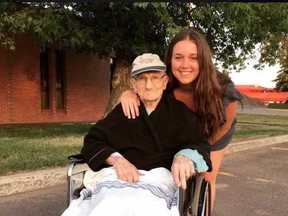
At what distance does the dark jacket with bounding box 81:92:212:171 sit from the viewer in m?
2.62

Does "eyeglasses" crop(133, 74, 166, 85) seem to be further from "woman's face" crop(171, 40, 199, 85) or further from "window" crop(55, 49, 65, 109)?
"window" crop(55, 49, 65, 109)

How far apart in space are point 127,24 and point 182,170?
7193 millimetres

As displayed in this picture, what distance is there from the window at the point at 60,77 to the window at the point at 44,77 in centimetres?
49

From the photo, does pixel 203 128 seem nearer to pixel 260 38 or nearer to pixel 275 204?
pixel 275 204

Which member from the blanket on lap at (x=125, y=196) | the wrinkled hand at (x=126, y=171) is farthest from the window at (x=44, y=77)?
the wrinkled hand at (x=126, y=171)

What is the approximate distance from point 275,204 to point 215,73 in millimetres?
2729

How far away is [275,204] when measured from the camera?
4855 millimetres

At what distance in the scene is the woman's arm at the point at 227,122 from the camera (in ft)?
9.18

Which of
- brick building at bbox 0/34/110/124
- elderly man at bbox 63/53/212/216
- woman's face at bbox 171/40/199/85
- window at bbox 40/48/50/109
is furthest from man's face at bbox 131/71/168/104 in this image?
window at bbox 40/48/50/109

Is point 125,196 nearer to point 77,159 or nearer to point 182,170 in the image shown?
point 182,170

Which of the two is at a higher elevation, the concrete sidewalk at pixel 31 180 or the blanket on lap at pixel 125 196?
the blanket on lap at pixel 125 196

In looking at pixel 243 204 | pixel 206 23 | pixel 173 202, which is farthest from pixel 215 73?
pixel 206 23

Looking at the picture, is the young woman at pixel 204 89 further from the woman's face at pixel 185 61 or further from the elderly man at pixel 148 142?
the elderly man at pixel 148 142

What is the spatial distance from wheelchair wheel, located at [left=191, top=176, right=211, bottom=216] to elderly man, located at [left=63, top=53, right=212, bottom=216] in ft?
0.36
